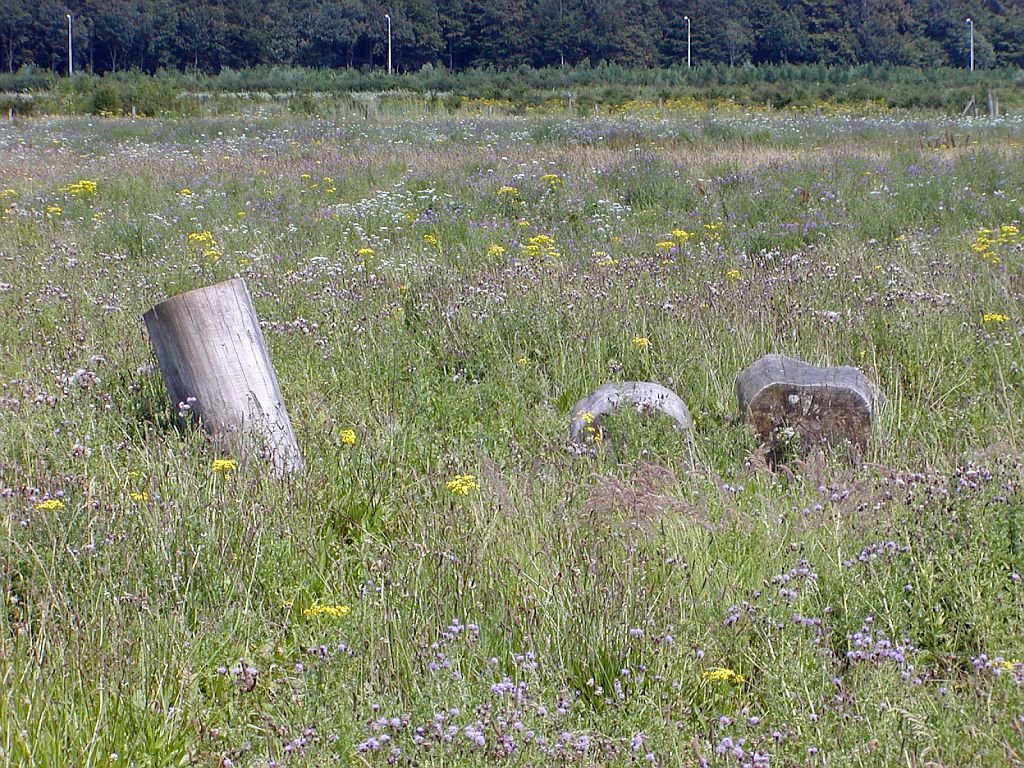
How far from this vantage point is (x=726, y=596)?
3.17 meters

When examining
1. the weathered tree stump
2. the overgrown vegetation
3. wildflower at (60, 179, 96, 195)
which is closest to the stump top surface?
the weathered tree stump

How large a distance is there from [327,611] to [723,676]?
1269 mm

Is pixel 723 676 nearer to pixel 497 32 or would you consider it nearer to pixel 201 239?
pixel 201 239

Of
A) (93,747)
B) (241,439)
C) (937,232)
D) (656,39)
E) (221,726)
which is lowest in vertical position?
(221,726)

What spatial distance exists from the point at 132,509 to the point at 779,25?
9334 cm

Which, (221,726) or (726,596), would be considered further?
(726,596)

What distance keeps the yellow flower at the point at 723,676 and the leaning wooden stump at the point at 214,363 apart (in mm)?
2394

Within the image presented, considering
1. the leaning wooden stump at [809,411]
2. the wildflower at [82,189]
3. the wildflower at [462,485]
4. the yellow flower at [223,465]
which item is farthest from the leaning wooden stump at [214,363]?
the wildflower at [82,189]

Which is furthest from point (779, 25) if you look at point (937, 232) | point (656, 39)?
point (937, 232)

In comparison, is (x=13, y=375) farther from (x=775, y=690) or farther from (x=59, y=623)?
(x=775, y=690)

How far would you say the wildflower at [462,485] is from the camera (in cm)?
388

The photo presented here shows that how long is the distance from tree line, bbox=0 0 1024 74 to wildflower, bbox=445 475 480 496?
86740 mm

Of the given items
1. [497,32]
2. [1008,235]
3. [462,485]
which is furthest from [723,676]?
[497,32]

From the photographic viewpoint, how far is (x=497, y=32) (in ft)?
297
